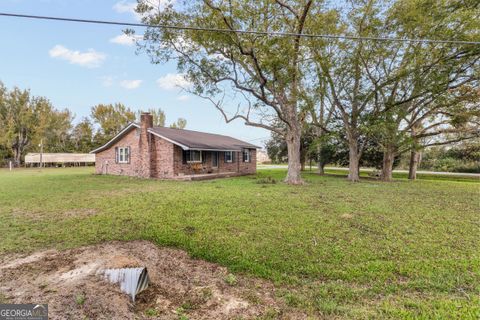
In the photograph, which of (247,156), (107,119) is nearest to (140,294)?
(247,156)

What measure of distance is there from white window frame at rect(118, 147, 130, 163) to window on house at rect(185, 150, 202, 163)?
4.65 m

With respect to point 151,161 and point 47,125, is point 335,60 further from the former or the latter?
point 47,125

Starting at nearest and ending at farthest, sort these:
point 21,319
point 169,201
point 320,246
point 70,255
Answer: point 21,319 → point 70,255 → point 320,246 → point 169,201

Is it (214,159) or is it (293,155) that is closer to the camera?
(293,155)

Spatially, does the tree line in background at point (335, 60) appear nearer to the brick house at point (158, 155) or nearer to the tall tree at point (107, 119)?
the brick house at point (158, 155)

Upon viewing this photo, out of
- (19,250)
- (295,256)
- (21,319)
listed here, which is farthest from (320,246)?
(19,250)

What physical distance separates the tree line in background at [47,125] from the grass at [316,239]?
3406 cm

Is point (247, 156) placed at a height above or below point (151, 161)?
above

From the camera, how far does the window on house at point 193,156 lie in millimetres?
17641

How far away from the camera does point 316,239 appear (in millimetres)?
4898

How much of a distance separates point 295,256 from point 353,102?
14239mm

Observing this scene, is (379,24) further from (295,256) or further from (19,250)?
(19,250)

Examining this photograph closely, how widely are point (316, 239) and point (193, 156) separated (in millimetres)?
14139

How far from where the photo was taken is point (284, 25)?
41.3 ft
